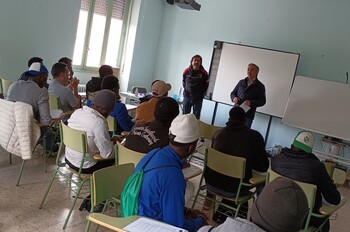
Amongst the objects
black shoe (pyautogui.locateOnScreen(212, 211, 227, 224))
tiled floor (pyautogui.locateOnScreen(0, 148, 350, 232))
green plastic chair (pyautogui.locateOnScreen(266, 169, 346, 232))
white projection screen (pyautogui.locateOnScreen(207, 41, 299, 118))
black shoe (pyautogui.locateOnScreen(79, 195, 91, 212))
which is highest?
white projection screen (pyautogui.locateOnScreen(207, 41, 299, 118))

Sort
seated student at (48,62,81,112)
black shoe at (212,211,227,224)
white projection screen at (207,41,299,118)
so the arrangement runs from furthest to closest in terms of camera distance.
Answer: white projection screen at (207,41,299,118)
seated student at (48,62,81,112)
black shoe at (212,211,227,224)

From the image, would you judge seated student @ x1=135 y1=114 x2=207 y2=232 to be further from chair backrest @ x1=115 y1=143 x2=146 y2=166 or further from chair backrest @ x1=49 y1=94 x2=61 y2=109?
chair backrest @ x1=49 y1=94 x2=61 y2=109

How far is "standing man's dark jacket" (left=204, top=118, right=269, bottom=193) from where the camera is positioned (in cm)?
324

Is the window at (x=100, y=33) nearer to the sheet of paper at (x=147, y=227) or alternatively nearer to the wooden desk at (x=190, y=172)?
the wooden desk at (x=190, y=172)

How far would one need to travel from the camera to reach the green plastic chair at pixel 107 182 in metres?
2.07

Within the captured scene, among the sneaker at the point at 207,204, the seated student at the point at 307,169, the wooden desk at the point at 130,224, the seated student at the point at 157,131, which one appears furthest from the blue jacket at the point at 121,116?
the wooden desk at the point at 130,224

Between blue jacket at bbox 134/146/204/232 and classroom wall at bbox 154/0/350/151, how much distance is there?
17.3ft

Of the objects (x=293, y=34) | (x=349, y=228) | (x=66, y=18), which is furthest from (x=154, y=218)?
(x=293, y=34)

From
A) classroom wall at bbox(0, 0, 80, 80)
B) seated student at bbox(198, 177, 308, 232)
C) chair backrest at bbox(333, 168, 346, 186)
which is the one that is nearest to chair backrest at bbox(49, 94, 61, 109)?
classroom wall at bbox(0, 0, 80, 80)

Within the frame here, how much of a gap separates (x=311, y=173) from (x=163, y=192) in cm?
140

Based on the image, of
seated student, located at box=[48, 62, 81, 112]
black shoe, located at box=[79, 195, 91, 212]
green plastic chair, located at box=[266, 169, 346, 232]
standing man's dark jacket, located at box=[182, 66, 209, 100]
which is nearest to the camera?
green plastic chair, located at box=[266, 169, 346, 232]

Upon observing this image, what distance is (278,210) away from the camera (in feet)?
4.14

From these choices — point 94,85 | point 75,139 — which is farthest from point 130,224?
point 94,85

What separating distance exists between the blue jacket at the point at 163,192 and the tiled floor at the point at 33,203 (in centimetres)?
139
